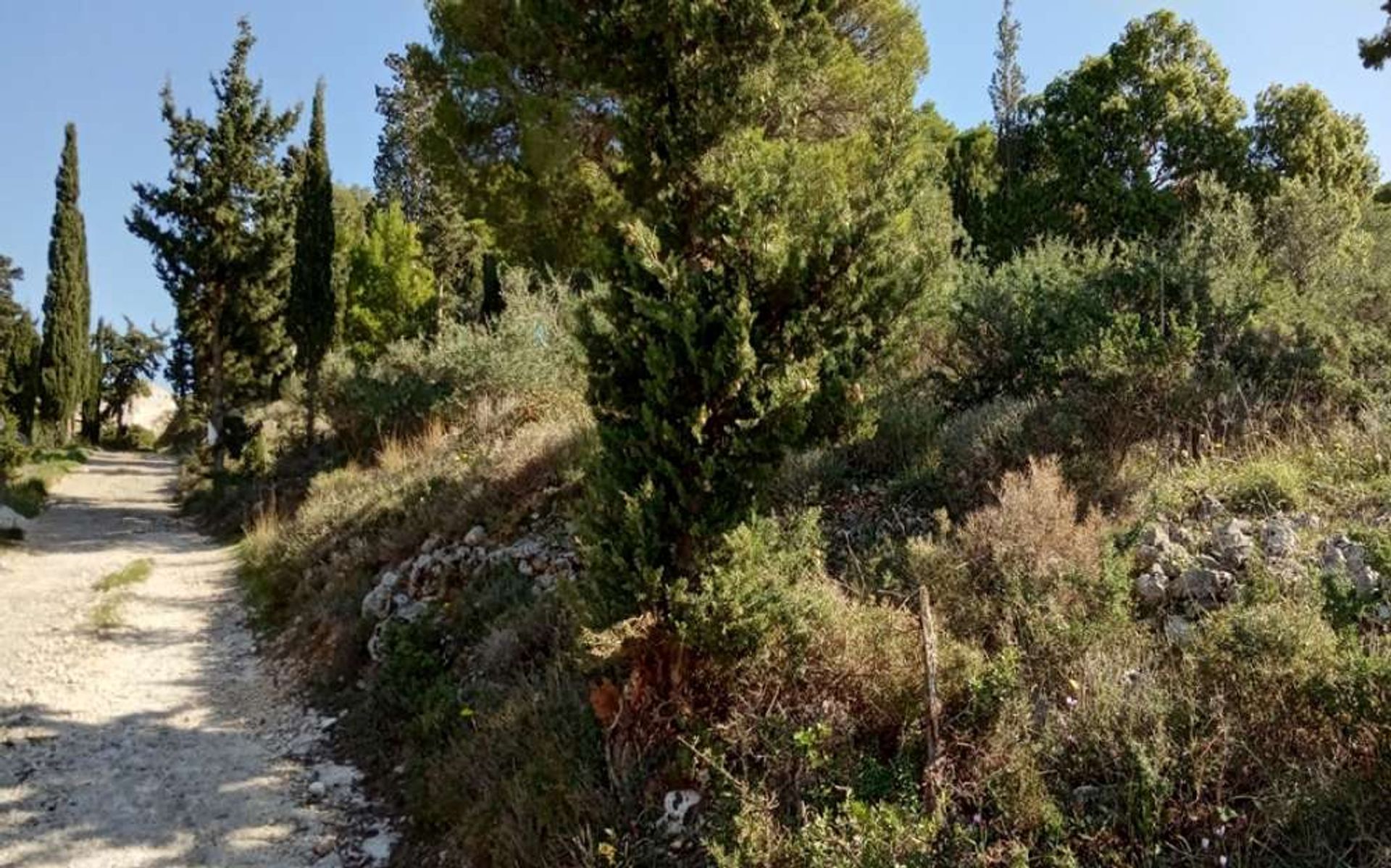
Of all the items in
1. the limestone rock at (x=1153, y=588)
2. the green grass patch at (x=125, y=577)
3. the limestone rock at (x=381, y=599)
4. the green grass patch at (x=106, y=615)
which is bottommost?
the green grass patch at (x=106, y=615)

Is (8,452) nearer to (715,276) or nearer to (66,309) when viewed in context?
(66,309)

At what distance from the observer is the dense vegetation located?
3.21 meters

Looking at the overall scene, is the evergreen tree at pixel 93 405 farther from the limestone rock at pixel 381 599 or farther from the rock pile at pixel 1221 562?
the rock pile at pixel 1221 562

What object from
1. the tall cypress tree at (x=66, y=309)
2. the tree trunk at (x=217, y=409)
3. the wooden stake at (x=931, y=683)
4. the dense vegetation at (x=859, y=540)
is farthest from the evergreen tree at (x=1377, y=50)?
the tall cypress tree at (x=66, y=309)

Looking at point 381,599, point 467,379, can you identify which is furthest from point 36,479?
point 381,599

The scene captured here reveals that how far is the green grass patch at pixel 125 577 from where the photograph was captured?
369 inches

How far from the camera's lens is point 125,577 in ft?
32.3

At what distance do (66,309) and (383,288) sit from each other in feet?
45.8

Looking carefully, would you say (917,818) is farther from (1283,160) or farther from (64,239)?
(64,239)

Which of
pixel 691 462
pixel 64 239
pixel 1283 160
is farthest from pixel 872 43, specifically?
pixel 64 239

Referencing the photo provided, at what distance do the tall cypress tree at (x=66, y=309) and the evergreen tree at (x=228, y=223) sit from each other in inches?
467

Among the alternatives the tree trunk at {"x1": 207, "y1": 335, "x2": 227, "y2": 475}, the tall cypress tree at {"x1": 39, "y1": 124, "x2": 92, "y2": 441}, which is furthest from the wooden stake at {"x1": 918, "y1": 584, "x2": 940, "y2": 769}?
the tall cypress tree at {"x1": 39, "y1": 124, "x2": 92, "y2": 441}

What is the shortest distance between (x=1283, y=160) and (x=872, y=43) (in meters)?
11.8

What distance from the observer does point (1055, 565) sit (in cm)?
432
